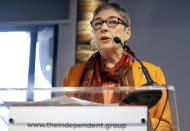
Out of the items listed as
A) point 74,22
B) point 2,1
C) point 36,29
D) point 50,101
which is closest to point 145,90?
point 50,101

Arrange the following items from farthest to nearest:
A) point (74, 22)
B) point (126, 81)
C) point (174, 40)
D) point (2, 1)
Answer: point (2, 1) → point (74, 22) → point (174, 40) → point (126, 81)

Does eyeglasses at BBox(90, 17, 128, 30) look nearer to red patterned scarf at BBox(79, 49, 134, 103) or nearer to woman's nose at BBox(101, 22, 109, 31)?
woman's nose at BBox(101, 22, 109, 31)

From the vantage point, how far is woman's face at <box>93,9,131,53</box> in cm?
186

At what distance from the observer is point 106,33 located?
1.86 m

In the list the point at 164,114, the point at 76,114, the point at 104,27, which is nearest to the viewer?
the point at 76,114

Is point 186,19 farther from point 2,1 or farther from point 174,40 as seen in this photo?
point 2,1

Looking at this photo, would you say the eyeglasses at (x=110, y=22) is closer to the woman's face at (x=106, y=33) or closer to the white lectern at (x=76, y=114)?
the woman's face at (x=106, y=33)

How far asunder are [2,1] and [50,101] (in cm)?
352

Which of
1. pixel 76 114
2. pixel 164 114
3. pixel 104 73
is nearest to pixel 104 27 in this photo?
pixel 104 73

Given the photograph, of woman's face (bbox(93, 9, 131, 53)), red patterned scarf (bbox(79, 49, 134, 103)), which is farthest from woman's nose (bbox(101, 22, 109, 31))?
red patterned scarf (bbox(79, 49, 134, 103))

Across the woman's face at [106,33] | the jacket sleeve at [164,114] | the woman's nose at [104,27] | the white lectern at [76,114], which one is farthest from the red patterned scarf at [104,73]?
the white lectern at [76,114]

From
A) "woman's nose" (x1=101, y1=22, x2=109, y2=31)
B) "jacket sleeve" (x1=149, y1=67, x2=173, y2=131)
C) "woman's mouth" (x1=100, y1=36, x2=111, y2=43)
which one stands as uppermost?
"woman's nose" (x1=101, y1=22, x2=109, y2=31)

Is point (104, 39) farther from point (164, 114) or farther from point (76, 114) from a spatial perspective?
point (76, 114)

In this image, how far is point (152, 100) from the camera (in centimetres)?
90
